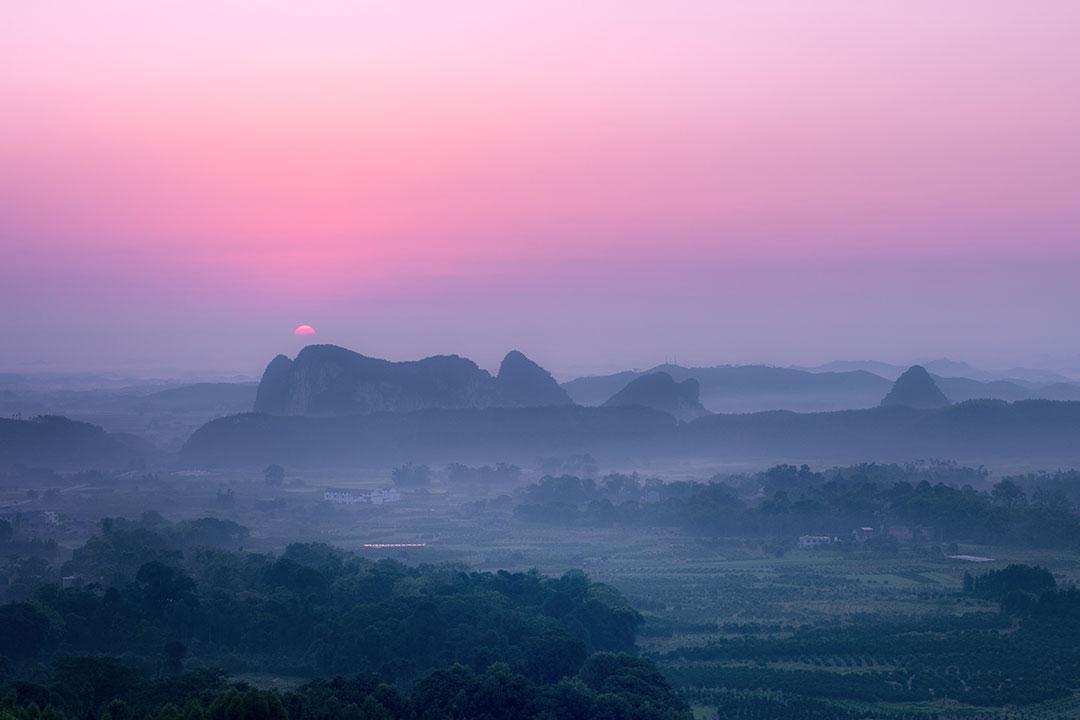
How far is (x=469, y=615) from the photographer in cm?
3438

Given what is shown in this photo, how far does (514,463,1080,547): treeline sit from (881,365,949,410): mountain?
50.6 m

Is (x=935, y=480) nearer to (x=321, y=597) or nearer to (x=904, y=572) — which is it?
(x=904, y=572)

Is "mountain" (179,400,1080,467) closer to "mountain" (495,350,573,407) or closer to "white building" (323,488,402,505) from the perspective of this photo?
"mountain" (495,350,573,407)

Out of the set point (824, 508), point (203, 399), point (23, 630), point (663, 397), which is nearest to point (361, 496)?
point (824, 508)

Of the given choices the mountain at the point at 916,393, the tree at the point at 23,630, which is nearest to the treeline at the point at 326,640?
the tree at the point at 23,630

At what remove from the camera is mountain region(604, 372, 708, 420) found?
128125mm

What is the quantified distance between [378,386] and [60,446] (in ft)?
120

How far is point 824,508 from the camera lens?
199 feet

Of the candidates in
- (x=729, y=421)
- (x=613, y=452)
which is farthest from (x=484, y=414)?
(x=729, y=421)

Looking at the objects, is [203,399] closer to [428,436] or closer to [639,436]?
[428,436]

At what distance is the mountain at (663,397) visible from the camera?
128125 mm

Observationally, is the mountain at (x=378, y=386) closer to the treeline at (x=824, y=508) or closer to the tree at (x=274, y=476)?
the tree at (x=274, y=476)

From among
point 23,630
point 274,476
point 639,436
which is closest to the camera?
point 23,630

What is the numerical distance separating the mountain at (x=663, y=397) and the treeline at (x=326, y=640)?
8647 cm
